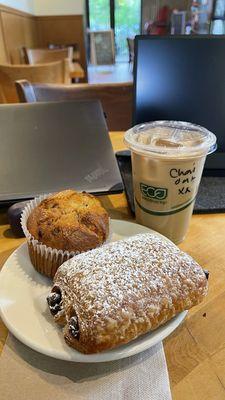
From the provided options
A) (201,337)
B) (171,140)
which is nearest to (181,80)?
(171,140)

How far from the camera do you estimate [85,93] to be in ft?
4.12

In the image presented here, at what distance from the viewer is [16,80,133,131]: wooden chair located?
123cm

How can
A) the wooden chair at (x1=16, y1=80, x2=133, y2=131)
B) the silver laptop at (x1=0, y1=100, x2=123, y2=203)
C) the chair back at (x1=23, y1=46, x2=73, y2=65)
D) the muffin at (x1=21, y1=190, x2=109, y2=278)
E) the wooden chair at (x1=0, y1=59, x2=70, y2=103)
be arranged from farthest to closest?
the chair back at (x1=23, y1=46, x2=73, y2=65)
the wooden chair at (x1=0, y1=59, x2=70, y2=103)
the wooden chair at (x1=16, y1=80, x2=133, y2=131)
the silver laptop at (x1=0, y1=100, x2=123, y2=203)
the muffin at (x1=21, y1=190, x2=109, y2=278)

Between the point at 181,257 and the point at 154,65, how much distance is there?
1.57ft

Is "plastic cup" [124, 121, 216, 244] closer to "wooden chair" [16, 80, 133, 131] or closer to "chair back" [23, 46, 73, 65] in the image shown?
"wooden chair" [16, 80, 133, 131]

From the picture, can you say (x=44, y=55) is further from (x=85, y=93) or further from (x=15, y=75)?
(x=85, y=93)

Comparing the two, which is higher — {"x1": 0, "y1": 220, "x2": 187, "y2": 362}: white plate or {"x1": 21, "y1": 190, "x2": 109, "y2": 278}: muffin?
{"x1": 21, "y1": 190, "x2": 109, "y2": 278}: muffin

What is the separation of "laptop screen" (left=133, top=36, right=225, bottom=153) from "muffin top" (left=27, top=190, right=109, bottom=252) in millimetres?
310

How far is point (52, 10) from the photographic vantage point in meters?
4.55

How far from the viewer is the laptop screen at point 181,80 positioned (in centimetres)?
66

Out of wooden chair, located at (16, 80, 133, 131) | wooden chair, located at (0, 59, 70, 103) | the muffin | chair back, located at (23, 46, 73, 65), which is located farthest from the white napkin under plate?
chair back, located at (23, 46, 73, 65)

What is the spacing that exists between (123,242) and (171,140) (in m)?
0.22

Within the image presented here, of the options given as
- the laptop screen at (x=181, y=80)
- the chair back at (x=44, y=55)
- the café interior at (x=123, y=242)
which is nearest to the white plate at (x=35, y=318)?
the café interior at (x=123, y=242)

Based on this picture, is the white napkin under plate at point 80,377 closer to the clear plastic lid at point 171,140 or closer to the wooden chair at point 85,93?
the clear plastic lid at point 171,140
